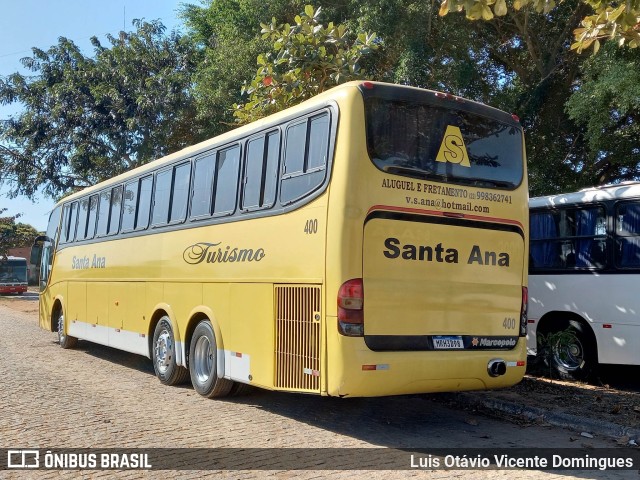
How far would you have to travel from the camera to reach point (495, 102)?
16656mm

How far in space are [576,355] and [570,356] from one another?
11cm

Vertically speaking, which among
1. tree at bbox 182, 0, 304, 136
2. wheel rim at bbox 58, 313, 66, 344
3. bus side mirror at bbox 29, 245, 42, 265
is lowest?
wheel rim at bbox 58, 313, 66, 344

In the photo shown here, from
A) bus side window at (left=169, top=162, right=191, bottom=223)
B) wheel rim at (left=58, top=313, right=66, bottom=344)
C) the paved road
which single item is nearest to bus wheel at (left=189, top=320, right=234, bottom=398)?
the paved road

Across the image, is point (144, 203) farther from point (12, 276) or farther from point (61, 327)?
point (12, 276)

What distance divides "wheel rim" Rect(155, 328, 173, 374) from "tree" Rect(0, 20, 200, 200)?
13183 mm

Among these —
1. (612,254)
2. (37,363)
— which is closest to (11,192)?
(37,363)

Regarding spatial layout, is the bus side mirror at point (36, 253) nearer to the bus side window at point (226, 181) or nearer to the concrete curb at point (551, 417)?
the bus side window at point (226, 181)

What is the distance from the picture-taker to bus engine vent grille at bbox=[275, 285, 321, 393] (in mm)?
6773

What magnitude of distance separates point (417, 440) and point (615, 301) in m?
4.54

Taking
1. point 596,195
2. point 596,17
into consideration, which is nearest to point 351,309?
point 596,17

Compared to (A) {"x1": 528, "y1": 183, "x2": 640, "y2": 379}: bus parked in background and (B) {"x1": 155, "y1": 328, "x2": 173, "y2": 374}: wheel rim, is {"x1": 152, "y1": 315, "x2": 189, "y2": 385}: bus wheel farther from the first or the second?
(A) {"x1": 528, "y1": 183, "x2": 640, "y2": 379}: bus parked in background

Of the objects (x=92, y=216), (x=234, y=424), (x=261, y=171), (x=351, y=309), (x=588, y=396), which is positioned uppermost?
(x=92, y=216)

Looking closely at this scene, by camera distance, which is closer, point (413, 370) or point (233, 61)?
point (413, 370)

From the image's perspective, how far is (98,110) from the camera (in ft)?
81.1
